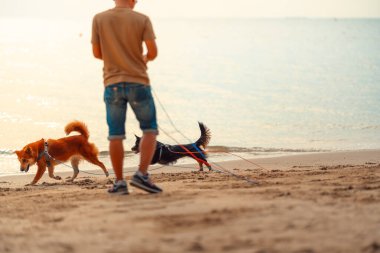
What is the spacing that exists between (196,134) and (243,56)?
147ft

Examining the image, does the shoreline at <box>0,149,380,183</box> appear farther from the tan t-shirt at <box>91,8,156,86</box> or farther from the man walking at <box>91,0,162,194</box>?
the tan t-shirt at <box>91,8,156,86</box>

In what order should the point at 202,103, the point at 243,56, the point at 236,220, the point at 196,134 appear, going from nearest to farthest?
the point at 236,220 < the point at 196,134 < the point at 202,103 < the point at 243,56

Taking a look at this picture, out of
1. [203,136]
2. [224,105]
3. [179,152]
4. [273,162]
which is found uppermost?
[224,105]

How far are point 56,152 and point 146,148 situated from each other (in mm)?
3887

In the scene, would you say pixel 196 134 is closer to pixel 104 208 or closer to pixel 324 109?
pixel 324 109

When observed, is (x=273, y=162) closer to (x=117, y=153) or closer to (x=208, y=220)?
(x=117, y=153)

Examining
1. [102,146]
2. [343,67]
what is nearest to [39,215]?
[102,146]

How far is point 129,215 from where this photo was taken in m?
5.32

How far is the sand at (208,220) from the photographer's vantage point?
439cm

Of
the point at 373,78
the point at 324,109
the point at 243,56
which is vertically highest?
the point at 243,56

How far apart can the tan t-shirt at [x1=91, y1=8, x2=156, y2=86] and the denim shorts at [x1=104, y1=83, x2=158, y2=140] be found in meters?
0.07

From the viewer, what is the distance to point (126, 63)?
635 centimetres

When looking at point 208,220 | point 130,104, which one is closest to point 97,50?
point 130,104

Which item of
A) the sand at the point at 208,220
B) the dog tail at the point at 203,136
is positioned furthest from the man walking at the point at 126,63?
the dog tail at the point at 203,136
